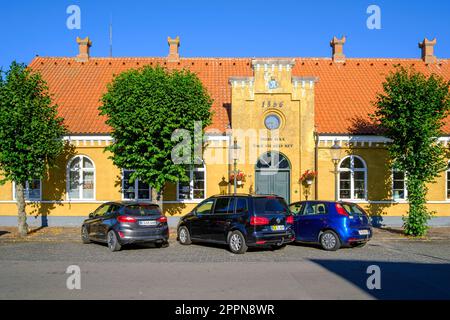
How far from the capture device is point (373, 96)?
2566cm

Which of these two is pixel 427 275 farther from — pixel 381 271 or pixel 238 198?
pixel 238 198

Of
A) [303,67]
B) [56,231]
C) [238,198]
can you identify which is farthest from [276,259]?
[303,67]

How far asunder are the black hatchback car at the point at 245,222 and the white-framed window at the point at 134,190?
7647 millimetres

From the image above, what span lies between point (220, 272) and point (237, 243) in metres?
3.58

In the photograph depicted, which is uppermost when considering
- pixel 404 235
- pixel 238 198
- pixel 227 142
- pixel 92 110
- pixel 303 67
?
pixel 303 67

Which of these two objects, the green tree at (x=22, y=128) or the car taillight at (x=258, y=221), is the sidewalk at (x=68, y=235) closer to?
the green tree at (x=22, y=128)

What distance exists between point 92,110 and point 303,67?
502 inches

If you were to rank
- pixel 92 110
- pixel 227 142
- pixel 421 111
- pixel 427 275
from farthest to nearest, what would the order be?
1. pixel 92 110
2. pixel 227 142
3. pixel 421 111
4. pixel 427 275

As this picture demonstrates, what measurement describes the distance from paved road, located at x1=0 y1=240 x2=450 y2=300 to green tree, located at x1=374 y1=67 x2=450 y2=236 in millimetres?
3164

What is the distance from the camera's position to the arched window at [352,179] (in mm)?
22703

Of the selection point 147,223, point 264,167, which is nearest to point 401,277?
point 147,223

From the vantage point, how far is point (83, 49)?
29.4 meters

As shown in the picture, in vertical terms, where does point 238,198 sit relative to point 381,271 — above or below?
above
